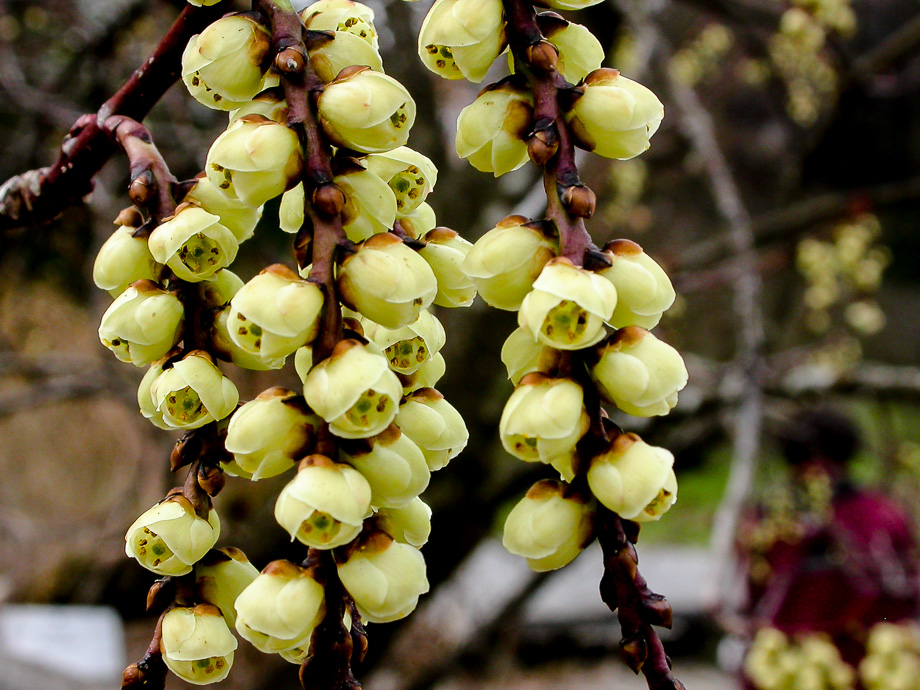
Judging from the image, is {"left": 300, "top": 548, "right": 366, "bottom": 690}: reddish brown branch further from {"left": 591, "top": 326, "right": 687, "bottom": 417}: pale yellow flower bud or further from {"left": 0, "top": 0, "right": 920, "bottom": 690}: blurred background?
{"left": 0, "top": 0, "right": 920, "bottom": 690}: blurred background

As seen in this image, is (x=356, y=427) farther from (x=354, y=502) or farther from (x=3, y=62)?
(x=3, y=62)

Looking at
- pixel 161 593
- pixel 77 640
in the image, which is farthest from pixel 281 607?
pixel 77 640

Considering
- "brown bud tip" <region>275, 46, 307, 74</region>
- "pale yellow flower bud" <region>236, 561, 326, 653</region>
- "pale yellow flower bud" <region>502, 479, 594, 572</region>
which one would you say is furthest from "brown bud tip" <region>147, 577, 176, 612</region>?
"brown bud tip" <region>275, 46, 307, 74</region>

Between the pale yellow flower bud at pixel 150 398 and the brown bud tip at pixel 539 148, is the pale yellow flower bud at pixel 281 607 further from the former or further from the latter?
the brown bud tip at pixel 539 148

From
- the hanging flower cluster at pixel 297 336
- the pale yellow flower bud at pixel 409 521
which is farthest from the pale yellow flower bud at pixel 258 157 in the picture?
the pale yellow flower bud at pixel 409 521

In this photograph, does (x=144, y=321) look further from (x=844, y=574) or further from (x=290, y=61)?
(x=844, y=574)
